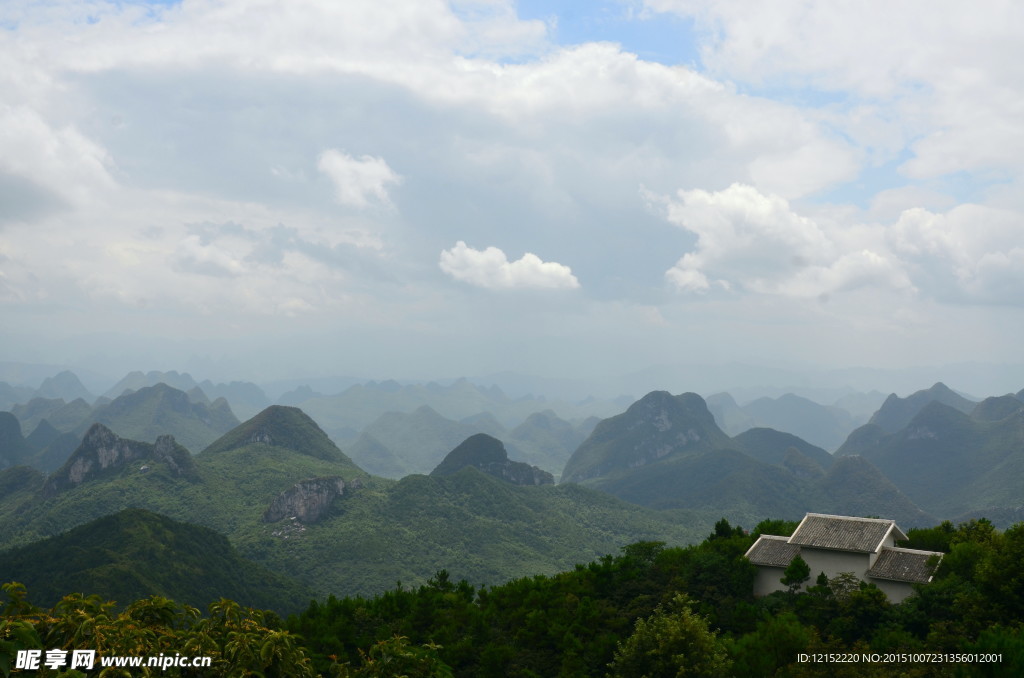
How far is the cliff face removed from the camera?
A: 133m

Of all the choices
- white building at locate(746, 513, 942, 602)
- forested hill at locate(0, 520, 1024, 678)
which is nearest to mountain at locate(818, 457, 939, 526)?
forested hill at locate(0, 520, 1024, 678)

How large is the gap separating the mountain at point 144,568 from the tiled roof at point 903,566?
201ft

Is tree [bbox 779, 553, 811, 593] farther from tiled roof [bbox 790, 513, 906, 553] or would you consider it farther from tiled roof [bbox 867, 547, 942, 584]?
tiled roof [bbox 867, 547, 942, 584]

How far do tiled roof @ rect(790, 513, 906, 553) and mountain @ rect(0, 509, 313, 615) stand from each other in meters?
58.2

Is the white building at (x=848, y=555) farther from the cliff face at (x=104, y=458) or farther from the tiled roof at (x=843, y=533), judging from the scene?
the cliff face at (x=104, y=458)

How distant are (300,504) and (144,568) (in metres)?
48.2

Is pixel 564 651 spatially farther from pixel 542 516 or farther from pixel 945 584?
pixel 542 516

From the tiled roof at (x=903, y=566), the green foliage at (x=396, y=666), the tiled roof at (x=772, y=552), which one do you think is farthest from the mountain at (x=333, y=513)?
the green foliage at (x=396, y=666)

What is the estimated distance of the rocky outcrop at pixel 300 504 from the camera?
392 feet

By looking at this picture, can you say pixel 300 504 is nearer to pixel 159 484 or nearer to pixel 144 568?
pixel 159 484

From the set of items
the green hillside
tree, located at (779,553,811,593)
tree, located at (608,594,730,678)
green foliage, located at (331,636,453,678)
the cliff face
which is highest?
green foliage, located at (331,636,453,678)

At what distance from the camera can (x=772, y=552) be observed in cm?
3719

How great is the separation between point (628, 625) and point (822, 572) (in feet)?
33.1

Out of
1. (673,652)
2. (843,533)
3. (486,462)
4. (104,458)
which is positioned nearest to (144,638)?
(673,652)
